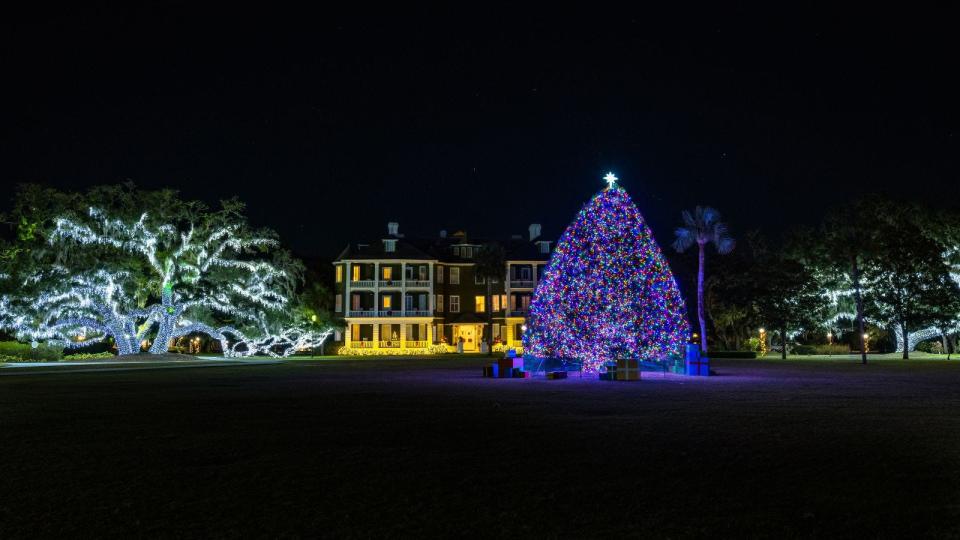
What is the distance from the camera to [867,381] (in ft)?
79.9

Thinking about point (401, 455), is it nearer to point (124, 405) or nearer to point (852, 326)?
point (124, 405)

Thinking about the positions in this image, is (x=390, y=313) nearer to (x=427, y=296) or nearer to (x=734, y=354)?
(x=427, y=296)

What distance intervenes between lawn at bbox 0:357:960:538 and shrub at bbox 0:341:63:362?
31.9m

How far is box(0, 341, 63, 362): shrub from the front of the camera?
44.9 meters

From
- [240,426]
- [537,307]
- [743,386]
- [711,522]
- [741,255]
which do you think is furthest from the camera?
[741,255]

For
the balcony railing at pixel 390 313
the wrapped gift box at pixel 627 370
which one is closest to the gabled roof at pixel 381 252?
the balcony railing at pixel 390 313

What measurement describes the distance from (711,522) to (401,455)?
4.08 m

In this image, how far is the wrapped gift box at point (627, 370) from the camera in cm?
2528

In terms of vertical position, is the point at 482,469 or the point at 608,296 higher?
the point at 608,296

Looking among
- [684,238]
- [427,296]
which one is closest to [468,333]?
[427,296]

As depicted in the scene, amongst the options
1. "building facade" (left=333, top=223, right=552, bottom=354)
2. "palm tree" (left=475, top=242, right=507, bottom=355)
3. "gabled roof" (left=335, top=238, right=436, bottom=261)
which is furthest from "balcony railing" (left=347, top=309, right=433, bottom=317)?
"palm tree" (left=475, top=242, right=507, bottom=355)

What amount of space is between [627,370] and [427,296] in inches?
1830

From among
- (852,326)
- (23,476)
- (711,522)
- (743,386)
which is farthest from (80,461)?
(852,326)

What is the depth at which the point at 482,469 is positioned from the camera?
27.1ft
